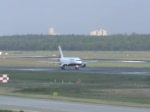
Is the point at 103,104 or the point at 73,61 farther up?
the point at 73,61

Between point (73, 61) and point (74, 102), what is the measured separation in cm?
6666

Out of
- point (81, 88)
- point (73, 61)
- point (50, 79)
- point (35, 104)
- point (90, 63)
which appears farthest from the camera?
point (90, 63)

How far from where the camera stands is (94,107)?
26844 millimetres

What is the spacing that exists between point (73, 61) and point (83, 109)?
69.8m

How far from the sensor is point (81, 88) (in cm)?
4747

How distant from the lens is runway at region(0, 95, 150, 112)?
84.1ft

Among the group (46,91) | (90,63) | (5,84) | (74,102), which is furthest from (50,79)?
(90,63)

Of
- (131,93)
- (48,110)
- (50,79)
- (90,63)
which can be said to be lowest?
(48,110)

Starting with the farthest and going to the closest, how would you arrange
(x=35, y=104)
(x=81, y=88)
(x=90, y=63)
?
(x=90, y=63)
(x=81, y=88)
(x=35, y=104)

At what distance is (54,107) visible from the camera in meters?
26.6

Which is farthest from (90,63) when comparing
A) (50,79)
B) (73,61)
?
(50,79)

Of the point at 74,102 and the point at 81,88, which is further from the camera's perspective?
the point at 81,88

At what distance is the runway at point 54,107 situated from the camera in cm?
2562

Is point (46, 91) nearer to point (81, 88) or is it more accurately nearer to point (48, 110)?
point (81, 88)
